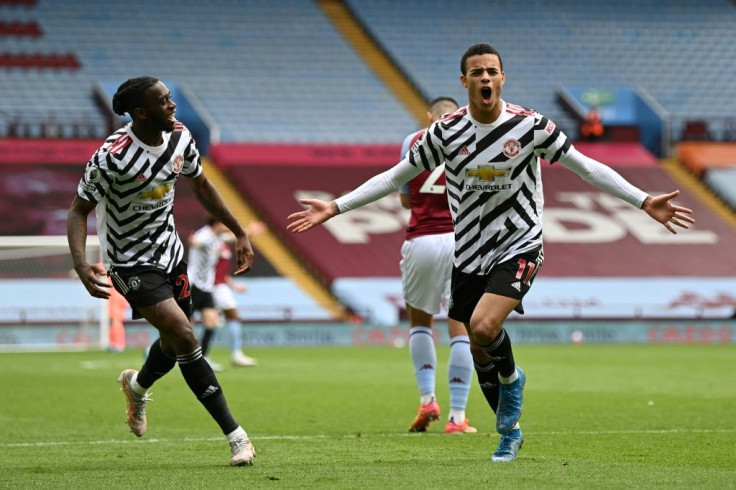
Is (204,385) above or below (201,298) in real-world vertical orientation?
above

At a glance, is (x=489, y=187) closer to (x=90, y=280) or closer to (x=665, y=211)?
(x=665, y=211)

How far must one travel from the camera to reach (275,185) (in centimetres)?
3375

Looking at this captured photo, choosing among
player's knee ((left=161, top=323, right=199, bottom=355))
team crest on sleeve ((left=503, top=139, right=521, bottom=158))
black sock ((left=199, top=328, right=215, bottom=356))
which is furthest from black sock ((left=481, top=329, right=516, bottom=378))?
black sock ((left=199, top=328, right=215, bottom=356))

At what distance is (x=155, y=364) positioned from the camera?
26.4 feet

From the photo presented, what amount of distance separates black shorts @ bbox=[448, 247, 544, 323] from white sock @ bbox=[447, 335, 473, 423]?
77.1 inches

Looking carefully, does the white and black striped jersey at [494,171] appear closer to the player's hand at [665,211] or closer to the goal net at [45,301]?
the player's hand at [665,211]

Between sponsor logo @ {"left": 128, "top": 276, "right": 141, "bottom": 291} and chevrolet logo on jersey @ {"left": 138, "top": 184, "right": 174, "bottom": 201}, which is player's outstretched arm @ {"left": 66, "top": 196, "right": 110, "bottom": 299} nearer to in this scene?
sponsor logo @ {"left": 128, "top": 276, "right": 141, "bottom": 291}

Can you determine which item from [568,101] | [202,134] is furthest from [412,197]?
[568,101]

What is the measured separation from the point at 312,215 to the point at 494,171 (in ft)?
3.50

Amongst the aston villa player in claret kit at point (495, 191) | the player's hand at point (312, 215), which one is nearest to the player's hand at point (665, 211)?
the aston villa player in claret kit at point (495, 191)

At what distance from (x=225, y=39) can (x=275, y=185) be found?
23.0ft

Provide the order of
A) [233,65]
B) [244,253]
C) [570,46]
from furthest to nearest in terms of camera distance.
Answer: [570,46] → [233,65] → [244,253]

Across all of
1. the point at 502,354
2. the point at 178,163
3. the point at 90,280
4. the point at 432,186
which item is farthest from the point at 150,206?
the point at 432,186

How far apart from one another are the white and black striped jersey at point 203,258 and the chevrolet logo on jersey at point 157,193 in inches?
422
